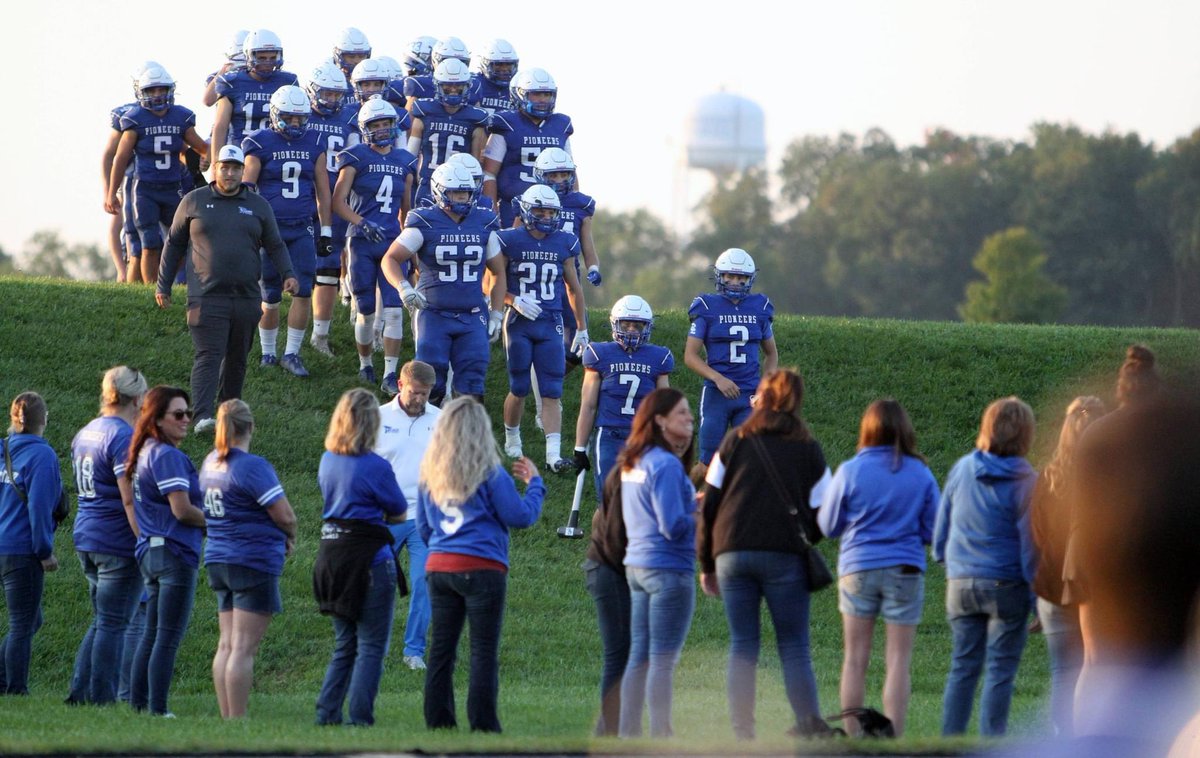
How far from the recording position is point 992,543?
768cm

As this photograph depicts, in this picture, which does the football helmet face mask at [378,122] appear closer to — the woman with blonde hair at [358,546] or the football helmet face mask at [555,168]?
the football helmet face mask at [555,168]

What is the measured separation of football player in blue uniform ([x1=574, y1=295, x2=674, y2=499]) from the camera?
41.2 ft

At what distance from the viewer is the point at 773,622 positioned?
25.3 ft

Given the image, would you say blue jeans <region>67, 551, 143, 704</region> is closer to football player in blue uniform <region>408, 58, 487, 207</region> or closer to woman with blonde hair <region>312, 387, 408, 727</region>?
woman with blonde hair <region>312, 387, 408, 727</region>

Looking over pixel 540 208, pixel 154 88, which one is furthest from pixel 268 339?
pixel 540 208

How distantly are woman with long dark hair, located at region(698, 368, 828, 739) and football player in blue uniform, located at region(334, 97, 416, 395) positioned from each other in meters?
7.13

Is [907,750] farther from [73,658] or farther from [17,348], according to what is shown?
[17,348]

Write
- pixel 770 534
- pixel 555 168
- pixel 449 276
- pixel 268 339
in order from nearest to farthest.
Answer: pixel 770 534 < pixel 449 276 < pixel 555 168 < pixel 268 339

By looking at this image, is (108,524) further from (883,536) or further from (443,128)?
(443,128)

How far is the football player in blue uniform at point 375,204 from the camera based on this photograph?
47.8 feet

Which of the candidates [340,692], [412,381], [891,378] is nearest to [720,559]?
[340,692]

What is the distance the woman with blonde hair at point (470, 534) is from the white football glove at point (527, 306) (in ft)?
17.4

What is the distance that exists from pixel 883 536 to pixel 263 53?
9279 millimetres

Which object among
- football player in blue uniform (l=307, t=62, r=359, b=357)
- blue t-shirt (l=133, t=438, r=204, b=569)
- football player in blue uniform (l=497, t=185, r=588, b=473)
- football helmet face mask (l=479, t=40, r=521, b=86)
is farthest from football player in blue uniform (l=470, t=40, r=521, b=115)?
blue t-shirt (l=133, t=438, r=204, b=569)
